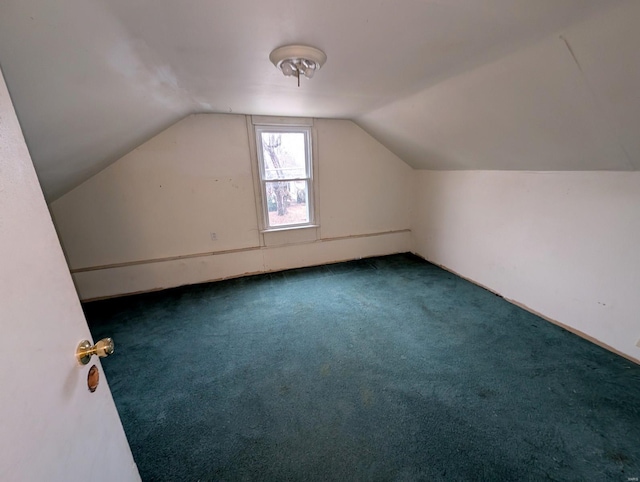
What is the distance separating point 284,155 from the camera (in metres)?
3.37

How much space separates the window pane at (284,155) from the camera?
329 centimetres

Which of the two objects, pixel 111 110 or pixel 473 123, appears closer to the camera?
pixel 111 110

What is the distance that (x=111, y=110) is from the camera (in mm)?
1651

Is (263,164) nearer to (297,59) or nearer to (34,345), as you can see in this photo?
(297,59)

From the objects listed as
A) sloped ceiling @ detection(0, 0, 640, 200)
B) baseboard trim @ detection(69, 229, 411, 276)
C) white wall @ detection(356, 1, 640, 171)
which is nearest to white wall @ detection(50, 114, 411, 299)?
baseboard trim @ detection(69, 229, 411, 276)

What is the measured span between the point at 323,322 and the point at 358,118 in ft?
7.81

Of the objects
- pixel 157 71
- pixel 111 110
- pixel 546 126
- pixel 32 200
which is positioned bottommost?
pixel 32 200

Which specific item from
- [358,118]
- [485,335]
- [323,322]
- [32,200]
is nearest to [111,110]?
[32,200]

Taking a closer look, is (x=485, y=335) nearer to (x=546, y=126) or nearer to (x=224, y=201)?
(x=546, y=126)

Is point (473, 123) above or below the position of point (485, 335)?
above

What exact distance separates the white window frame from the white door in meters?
2.67

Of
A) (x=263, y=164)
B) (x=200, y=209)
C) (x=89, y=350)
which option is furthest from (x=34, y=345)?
(x=263, y=164)

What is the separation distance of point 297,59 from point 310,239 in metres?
2.40

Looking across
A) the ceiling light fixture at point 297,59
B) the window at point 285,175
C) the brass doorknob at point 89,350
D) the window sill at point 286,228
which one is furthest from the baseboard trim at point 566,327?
the brass doorknob at point 89,350
